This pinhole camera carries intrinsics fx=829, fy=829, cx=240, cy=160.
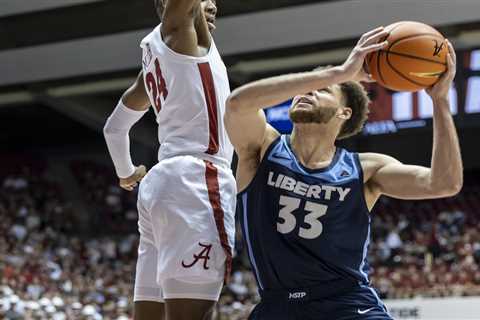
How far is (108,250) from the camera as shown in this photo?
18594 mm

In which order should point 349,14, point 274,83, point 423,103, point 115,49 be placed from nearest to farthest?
point 274,83
point 349,14
point 423,103
point 115,49

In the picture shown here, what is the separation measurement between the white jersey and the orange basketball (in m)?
0.64

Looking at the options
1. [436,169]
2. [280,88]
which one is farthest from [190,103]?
[436,169]

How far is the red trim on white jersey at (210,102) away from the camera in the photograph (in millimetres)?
3180

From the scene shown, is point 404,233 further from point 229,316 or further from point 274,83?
point 274,83

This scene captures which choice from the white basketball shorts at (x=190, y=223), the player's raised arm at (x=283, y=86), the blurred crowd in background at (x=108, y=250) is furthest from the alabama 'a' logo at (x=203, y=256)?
the blurred crowd in background at (x=108, y=250)

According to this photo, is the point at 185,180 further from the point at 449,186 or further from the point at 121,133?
the point at 449,186

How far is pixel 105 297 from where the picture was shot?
46.7 feet

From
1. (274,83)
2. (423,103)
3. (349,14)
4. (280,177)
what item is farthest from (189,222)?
(423,103)

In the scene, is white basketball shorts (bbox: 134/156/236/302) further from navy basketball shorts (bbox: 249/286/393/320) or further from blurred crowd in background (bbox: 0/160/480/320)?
blurred crowd in background (bbox: 0/160/480/320)

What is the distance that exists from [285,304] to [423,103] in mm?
12671

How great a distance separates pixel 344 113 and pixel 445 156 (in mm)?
475

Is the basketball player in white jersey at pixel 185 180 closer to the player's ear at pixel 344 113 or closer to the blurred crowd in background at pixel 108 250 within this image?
the player's ear at pixel 344 113

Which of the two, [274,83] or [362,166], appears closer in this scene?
→ [274,83]
